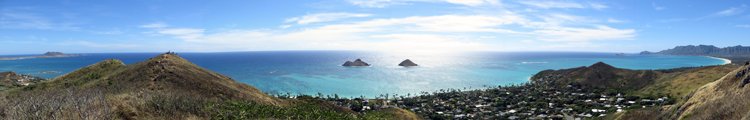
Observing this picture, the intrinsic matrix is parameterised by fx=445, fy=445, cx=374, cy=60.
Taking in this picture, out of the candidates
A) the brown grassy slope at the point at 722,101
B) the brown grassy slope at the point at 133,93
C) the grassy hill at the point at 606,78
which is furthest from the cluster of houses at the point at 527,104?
the brown grassy slope at the point at 133,93

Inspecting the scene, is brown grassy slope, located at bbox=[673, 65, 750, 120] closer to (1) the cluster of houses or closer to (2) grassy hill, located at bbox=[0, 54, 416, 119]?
(1) the cluster of houses

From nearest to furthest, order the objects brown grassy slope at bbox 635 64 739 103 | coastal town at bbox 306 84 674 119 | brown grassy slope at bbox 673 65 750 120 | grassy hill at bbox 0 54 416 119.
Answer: grassy hill at bbox 0 54 416 119, brown grassy slope at bbox 673 65 750 120, coastal town at bbox 306 84 674 119, brown grassy slope at bbox 635 64 739 103

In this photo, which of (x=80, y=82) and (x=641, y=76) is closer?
(x=80, y=82)

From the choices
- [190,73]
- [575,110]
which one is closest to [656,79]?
[575,110]

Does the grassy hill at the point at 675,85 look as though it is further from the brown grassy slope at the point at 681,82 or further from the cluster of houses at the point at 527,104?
the cluster of houses at the point at 527,104

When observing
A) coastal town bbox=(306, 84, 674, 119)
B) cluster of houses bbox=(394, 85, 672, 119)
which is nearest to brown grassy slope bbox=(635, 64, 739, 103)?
coastal town bbox=(306, 84, 674, 119)

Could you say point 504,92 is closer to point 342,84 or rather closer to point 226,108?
point 342,84
